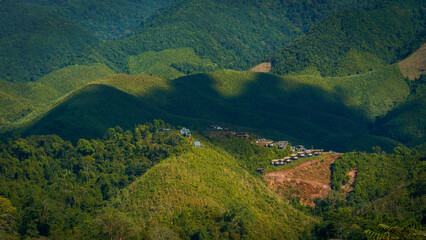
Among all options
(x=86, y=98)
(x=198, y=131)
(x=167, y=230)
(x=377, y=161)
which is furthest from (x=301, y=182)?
(x=86, y=98)

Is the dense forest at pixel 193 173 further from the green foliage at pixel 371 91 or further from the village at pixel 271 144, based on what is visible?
the green foliage at pixel 371 91

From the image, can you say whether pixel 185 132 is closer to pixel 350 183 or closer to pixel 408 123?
pixel 350 183

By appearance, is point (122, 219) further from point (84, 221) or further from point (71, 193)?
point (71, 193)

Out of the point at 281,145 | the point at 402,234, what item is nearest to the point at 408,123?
the point at 281,145

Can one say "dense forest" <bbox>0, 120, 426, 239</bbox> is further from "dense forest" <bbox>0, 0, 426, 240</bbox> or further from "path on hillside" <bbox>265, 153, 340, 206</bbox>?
"path on hillside" <bbox>265, 153, 340, 206</bbox>

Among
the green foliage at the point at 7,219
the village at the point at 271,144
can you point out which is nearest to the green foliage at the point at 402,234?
the green foliage at the point at 7,219

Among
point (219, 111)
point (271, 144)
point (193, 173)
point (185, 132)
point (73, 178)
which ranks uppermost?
point (193, 173)
